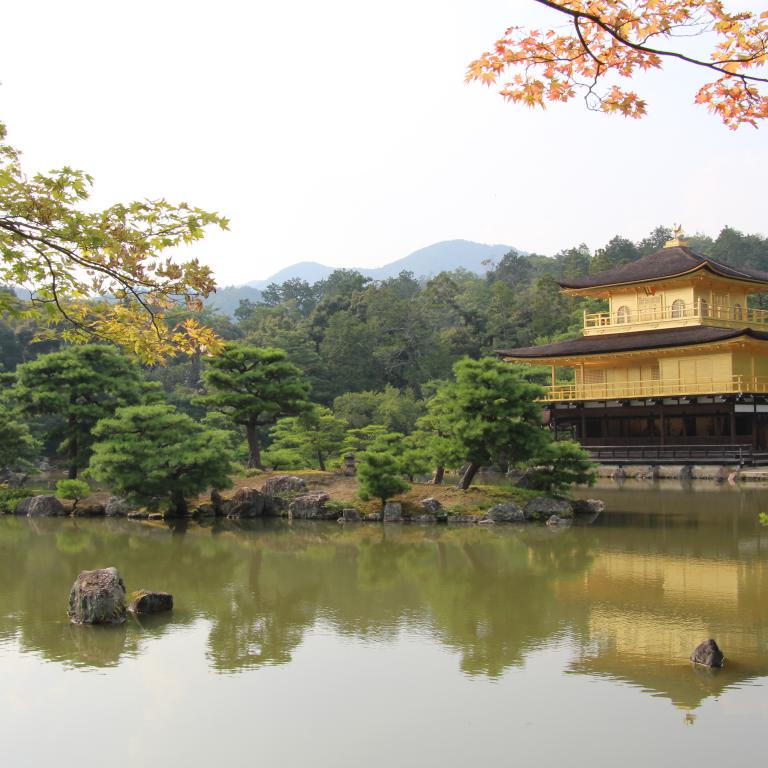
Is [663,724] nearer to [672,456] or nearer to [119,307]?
[119,307]

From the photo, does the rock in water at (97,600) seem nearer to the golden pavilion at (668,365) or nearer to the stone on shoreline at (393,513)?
the stone on shoreline at (393,513)

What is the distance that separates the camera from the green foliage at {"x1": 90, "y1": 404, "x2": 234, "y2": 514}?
618 inches

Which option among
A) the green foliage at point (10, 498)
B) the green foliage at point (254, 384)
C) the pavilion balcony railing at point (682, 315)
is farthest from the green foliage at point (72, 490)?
the pavilion balcony railing at point (682, 315)

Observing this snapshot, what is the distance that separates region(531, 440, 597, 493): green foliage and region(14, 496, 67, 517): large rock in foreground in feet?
30.6

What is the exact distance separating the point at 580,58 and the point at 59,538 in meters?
12.6

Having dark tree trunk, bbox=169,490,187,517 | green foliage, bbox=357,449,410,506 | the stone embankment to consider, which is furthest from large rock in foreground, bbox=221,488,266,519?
green foliage, bbox=357,449,410,506

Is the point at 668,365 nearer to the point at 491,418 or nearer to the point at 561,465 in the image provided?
the point at 561,465

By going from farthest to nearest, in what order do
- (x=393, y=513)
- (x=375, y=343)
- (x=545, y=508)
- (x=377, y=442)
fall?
1. (x=375, y=343)
2. (x=377, y=442)
3. (x=393, y=513)
4. (x=545, y=508)

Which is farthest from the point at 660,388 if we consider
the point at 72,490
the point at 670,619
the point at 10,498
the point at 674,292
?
the point at 670,619

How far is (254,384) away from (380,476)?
18.1 feet

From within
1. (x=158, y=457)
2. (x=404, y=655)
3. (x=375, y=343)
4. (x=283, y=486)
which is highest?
(x=375, y=343)

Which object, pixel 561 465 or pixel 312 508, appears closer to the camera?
pixel 561 465

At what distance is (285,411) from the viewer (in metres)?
20.8

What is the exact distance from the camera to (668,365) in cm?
2933
